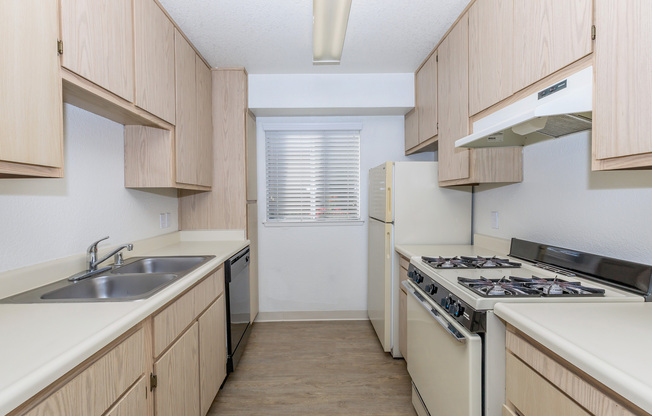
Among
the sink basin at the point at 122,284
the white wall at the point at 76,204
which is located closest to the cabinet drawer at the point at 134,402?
the sink basin at the point at 122,284

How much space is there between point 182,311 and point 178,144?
116 cm

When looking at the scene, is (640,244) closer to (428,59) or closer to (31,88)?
(428,59)

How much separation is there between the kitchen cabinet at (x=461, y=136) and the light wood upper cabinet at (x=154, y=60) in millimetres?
1846

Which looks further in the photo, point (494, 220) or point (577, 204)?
point (494, 220)

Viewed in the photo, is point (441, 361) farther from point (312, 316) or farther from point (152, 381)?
point (312, 316)

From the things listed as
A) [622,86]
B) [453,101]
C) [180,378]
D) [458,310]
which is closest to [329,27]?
[453,101]

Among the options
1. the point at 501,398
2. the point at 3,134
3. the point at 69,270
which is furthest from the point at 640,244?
the point at 69,270

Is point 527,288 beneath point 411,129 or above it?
beneath

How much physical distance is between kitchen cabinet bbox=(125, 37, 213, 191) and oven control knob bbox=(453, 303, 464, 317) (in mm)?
1812

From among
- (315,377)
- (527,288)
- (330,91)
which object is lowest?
(315,377)

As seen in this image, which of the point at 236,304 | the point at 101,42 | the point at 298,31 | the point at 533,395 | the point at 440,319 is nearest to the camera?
the point at 533,395

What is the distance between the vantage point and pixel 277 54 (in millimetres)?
2615

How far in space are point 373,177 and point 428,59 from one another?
1.09 metres

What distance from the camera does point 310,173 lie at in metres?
3.42
